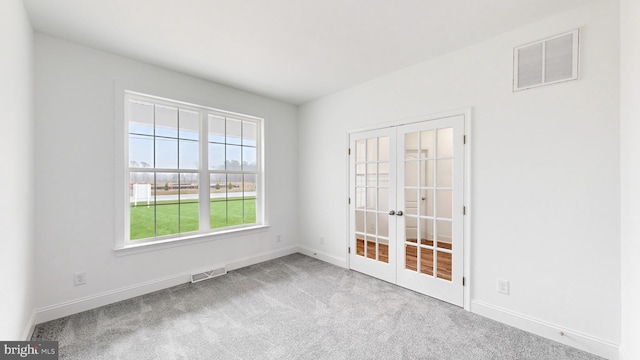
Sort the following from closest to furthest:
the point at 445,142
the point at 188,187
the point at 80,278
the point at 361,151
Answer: the point at 80,278
the point at 445,142
the point at 188,187
the point at 361,151

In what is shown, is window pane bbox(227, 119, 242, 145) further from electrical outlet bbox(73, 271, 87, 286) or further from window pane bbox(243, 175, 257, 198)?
electrical outlet bbox(73, 271, 87, 286)

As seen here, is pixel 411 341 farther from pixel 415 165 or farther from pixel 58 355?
pixel 58 355

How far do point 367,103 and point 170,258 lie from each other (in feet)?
11.0

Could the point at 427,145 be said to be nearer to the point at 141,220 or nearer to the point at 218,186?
the point at 218,186

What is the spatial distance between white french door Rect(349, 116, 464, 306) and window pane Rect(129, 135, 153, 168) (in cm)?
271

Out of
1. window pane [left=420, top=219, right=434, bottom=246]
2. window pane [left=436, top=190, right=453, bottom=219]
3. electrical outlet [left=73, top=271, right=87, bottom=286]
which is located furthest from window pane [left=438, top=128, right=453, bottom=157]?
electrical outlet [left=73, top=271, right=87, bottom=286]

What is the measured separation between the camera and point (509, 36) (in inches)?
93.9

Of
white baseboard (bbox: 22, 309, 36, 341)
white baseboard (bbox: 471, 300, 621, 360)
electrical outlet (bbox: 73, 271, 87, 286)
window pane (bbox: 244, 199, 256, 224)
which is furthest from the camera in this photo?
window pane (bbox: 244, 199, 256, 224)

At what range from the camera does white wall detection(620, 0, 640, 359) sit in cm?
142

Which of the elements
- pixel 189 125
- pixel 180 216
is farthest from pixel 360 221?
pixel 189 125

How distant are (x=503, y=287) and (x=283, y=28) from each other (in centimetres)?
323

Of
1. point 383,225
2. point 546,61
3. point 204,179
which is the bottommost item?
point 383,225

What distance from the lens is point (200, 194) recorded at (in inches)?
140

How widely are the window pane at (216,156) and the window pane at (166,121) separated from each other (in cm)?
51
